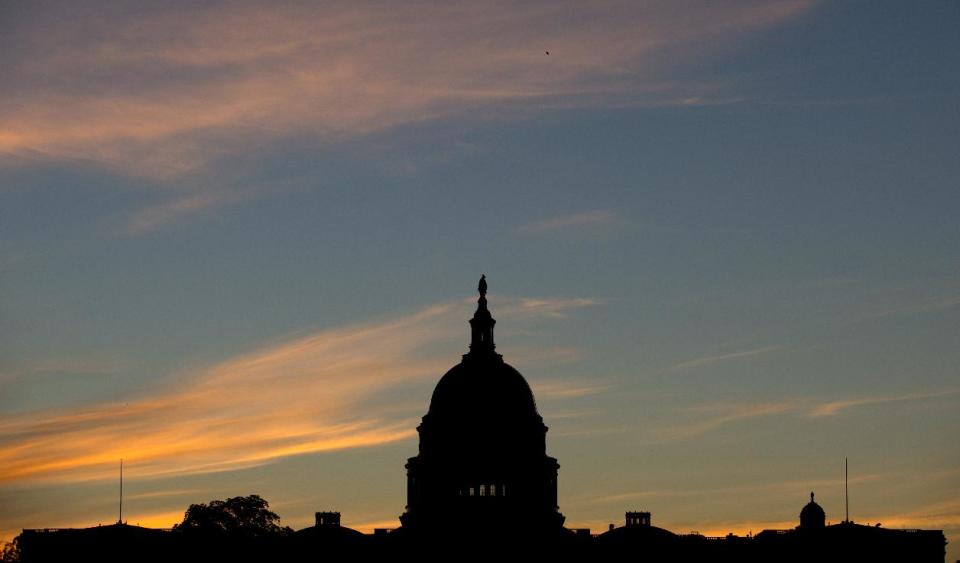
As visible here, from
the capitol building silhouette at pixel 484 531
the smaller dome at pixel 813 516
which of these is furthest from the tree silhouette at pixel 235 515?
the smaller dome at pixel 813 516

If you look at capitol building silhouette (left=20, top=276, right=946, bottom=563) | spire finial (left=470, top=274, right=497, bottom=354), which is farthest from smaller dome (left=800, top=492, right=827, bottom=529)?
spire finial (left=470, top=274, right=497, bottom=354)

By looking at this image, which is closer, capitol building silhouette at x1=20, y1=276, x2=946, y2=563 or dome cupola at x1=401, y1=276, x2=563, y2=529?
capitol building silhouette at x1=20, y1=276, x2=946, y2=563

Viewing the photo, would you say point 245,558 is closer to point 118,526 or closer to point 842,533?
point 118,526

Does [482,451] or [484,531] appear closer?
[484,531]

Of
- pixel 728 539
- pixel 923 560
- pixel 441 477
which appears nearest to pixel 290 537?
pixel 441 477

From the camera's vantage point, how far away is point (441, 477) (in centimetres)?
17888

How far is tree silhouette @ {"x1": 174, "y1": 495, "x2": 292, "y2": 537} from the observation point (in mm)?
186250

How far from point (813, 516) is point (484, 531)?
24071mm

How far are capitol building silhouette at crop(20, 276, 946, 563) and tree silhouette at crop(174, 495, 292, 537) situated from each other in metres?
10.4

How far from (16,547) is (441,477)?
39.6 metres

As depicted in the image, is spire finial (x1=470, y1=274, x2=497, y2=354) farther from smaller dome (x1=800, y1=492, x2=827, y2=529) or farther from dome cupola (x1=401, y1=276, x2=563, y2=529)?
smaller dome (x1=800, y1=492, x2=827, y2=529)

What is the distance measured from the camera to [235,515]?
187250mm

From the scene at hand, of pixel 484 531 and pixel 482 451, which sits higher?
pixel 482 451

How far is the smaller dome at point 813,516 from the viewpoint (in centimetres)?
17175
